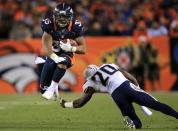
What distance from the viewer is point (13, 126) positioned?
35.0 feet

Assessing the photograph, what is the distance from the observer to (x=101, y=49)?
19734mm

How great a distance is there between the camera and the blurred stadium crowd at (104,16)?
19938 millimetres

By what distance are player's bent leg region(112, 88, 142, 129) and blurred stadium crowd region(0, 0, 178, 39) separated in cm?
993

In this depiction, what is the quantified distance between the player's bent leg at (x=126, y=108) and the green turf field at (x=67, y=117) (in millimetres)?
213

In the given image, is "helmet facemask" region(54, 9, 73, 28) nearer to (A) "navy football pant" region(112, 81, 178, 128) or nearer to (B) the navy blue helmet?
(B) the navy blue helmet

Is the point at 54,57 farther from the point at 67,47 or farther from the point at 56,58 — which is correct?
the point at 67,47

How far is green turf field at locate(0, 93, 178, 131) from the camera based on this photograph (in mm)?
10453

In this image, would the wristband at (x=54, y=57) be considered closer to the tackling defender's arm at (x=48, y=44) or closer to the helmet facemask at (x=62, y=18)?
the tackling defender's arm at (x=48, y=44)

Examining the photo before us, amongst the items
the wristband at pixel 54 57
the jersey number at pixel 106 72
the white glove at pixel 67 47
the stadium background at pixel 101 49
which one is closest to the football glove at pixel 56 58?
the wristband at pixel 54 57

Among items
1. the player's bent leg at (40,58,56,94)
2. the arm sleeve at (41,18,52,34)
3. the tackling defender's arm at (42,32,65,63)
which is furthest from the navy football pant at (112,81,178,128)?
the arm sleeve at (41,18,52,34)

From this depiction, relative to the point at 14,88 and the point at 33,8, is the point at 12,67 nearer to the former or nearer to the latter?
the point at 14,88

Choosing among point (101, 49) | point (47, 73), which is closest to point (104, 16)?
point (101, 49)

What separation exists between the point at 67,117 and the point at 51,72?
1127mm

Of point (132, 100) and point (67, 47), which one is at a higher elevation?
point (67, 47)
